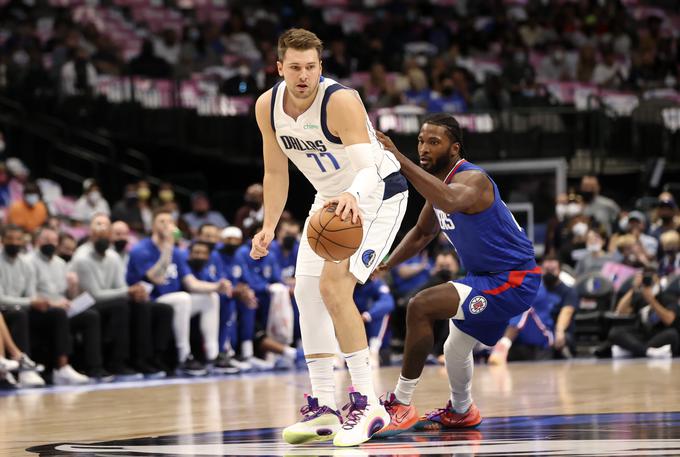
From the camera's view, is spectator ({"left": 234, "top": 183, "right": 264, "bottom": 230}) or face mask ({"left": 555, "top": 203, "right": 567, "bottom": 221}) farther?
face mask ({"left": 555, "top": 203, "right": 567, "bottom": 221})

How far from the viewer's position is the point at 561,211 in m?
16.0

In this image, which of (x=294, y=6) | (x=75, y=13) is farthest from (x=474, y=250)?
(x=294, y=6)

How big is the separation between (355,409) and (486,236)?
4.23ft

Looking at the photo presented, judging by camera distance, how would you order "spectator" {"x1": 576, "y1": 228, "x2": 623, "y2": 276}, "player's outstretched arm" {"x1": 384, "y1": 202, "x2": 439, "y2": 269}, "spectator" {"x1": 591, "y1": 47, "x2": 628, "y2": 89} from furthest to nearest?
"spectator" {"x1": 591, "y1": 47, "x2": 628, "y2": 89}
"spectator" {"x1": 576, "y1": 228, "x2": 623, "y2": 276}
"player's outstretched arm" {"x1": 384, "y1": 202, "x2": 439, "y2": 269}

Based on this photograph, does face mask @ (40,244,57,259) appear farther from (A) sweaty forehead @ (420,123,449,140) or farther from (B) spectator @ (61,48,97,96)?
(B) spectator @ (61,48,97,96)

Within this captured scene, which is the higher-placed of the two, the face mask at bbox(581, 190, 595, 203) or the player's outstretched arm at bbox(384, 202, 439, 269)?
the face mask at bbox(581, 190, 595, 203)

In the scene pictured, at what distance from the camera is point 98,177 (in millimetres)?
17344

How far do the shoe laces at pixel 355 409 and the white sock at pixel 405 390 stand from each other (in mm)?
546

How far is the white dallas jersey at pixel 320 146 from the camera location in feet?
19.7

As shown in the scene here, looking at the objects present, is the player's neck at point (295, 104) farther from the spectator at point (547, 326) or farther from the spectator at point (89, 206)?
the spectator at point (89, 206)

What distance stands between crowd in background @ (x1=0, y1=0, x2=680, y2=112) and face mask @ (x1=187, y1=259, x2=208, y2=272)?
18.0 ft

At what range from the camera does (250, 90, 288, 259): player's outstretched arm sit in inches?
244

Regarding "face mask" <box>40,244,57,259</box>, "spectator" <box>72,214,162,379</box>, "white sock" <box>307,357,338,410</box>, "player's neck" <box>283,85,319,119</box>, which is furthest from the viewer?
Result: "spectator" <box>72,214,162,379</box>

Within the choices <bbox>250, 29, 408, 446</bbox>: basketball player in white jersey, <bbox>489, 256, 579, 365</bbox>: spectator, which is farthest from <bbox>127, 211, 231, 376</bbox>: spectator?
<bbox>250, 29, 408, 446</bbox>: basketball player in white jersey
